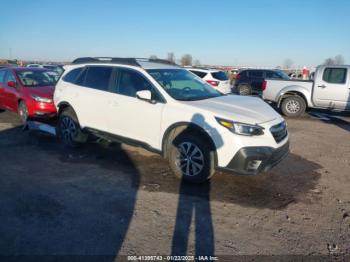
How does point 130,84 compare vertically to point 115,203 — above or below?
above

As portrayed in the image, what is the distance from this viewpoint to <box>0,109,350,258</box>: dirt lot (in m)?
3.14

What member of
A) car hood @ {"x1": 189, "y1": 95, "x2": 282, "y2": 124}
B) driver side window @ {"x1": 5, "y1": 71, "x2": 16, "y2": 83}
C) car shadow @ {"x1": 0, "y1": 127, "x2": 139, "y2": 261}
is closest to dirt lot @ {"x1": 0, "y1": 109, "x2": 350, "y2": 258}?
car shadow @ {"x1": 0, "y1": 127, "x2": 139, "y2": 261}

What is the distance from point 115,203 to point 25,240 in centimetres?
118

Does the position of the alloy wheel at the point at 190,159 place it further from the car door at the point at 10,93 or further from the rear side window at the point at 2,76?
the rear side window at the point at 2,76

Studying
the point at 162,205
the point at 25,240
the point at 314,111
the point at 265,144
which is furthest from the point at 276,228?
the point at 314,111

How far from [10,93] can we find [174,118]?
629cm

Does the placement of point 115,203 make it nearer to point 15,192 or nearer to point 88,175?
point 88,175

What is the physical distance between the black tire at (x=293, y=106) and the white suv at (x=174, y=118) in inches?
249

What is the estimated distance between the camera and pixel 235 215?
379 centimetres

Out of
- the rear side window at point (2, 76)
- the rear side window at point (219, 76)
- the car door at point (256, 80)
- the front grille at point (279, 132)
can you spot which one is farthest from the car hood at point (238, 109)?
the car door at point (256, 80)

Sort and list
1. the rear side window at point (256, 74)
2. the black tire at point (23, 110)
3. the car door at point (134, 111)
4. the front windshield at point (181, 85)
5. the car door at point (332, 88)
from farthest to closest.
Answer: the rear side window at point (256, 74), the car door at point (332, 88), the black tire at point (23, 110), the front windshield at point (181, 85), the car door at point (134, 111)

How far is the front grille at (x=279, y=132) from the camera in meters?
4.36

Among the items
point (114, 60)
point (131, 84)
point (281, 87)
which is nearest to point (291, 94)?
point (281, 87)

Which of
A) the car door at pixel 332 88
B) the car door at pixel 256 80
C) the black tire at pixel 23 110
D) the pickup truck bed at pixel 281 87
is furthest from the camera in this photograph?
the car door at pixel 256 80
